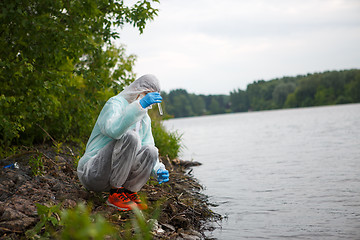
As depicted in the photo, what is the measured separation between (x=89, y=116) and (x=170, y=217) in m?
3.59

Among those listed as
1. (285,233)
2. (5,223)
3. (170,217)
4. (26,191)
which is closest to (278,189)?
(285,233)

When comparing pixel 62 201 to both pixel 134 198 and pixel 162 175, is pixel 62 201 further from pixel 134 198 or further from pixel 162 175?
pixel 162 175

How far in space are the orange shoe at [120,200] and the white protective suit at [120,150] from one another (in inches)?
3.3

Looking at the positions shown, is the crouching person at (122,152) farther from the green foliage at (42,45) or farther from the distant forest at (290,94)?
the distant forest at (290,94)

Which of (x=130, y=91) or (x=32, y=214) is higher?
(x=130, y=91)

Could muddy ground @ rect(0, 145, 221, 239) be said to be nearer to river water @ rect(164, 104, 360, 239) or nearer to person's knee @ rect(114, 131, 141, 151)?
river water @ rect(164, 104, 360, 239)

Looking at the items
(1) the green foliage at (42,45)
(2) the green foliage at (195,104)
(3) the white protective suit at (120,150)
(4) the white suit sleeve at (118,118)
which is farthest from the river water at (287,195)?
(2) the green foliage at (195,104)

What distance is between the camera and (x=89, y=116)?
281 inches

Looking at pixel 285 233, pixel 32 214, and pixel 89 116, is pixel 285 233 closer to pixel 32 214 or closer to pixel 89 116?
pixel 32 214

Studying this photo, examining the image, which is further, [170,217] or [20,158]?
[20,158]

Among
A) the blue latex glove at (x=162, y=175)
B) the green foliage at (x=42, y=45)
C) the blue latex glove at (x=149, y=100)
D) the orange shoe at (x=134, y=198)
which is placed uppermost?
the green foliage at (x=42, y=45)

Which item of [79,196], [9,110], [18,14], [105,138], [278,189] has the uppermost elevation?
[18,14]

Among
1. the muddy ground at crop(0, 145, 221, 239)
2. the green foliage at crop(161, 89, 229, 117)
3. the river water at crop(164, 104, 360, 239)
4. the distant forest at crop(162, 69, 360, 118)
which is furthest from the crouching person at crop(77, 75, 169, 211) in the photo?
the distant forest at crop(162, 69, 360, 118)

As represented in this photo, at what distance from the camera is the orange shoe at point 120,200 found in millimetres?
3908
